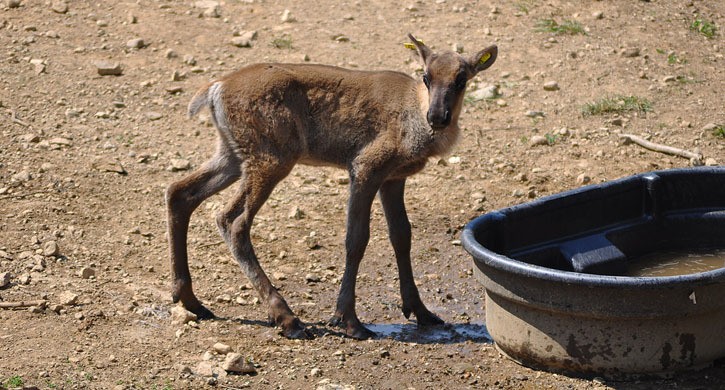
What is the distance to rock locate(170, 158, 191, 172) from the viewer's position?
1022 centimetres

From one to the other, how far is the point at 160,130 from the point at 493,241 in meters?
4.67

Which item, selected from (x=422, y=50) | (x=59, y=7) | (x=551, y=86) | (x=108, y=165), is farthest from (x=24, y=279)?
(x=551, y=86)

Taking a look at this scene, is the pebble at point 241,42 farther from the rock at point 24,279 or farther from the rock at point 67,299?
the rock at point 67,299

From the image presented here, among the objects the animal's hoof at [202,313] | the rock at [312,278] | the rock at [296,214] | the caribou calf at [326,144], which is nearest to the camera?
the caribou calf at [326,144]

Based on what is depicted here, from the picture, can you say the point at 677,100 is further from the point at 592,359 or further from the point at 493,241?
the point at 592,359

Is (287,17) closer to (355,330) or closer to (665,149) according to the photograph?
(665,149)

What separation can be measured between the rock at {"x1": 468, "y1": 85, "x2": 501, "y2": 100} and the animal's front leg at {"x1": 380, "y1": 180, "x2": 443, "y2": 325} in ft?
12.8

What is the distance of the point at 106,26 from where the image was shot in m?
12.7

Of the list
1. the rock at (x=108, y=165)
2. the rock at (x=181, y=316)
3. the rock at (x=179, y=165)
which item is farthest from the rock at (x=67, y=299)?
the rock at (x=179, y=165)

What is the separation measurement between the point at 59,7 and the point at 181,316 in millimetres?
6685

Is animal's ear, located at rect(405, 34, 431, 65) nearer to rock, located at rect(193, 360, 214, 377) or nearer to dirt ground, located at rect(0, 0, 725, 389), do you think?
dirt ground, located at rect(0, 0, 725, 389)

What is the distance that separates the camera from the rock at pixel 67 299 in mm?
7598

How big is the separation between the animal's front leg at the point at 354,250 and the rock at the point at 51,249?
2375 mm

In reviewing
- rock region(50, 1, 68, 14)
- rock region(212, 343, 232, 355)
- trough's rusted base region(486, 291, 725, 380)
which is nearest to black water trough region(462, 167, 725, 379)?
trough's rusted base region(486, 291, 725, 380)
